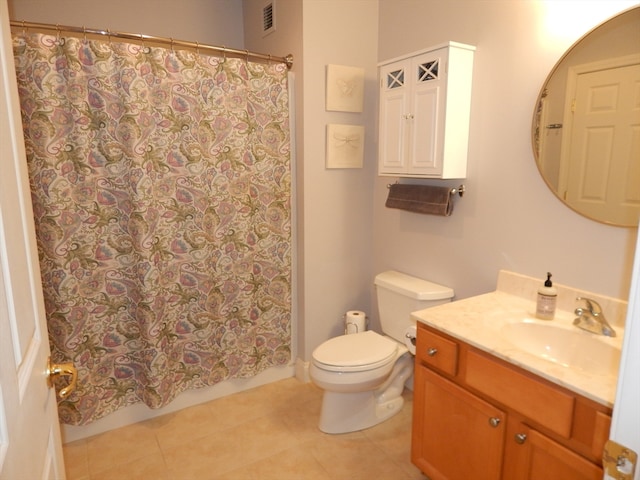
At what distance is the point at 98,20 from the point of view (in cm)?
248

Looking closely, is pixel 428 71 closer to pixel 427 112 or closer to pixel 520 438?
pixel 427 112

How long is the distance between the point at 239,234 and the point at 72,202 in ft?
2.73

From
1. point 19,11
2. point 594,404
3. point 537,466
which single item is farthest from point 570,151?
point 19,11

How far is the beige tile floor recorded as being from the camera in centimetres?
190

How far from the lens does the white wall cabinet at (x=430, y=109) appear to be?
6.11ft

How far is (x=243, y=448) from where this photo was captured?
2.05m

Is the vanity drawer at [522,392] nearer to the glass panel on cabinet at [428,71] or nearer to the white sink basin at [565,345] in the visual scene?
the white sink basin at [565,345]

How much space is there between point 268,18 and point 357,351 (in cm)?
206

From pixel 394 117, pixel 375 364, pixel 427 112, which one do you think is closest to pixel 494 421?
pixel 375 364

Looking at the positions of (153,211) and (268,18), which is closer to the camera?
(153,211)

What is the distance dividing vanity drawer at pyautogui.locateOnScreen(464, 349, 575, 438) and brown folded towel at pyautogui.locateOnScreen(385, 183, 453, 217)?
33.0 inches

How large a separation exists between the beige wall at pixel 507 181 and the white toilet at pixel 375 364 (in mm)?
199

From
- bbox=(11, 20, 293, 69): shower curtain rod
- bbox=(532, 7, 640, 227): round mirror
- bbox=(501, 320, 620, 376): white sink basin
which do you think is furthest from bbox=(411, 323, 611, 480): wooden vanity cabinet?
bbox=(11, 20, 293, 69): shower curtain rod

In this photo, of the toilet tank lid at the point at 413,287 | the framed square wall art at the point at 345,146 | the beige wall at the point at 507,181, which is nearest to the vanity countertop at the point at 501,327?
the beige wall at the point at 507,181
